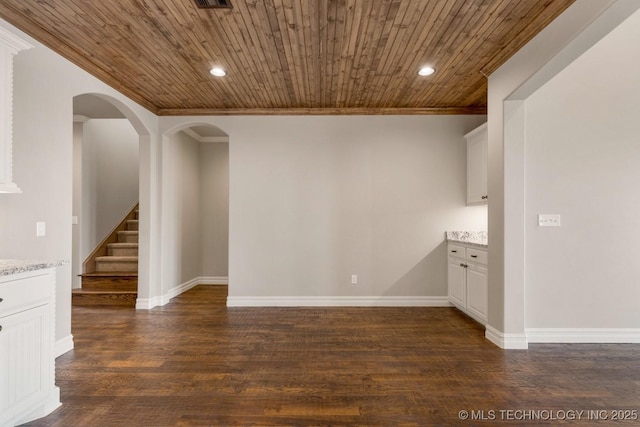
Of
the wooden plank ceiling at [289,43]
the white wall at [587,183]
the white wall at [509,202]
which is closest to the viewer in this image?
the wooden plank ceiling at [289,43]

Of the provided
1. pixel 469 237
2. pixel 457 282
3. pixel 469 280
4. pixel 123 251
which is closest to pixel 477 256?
pixel 469 280

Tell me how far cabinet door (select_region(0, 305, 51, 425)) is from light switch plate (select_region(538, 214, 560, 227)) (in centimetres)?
404

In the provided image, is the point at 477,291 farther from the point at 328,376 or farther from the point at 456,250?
the point at 328,376

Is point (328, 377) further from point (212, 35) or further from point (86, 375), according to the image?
point (212, 35)

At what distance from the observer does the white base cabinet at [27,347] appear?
187 cm

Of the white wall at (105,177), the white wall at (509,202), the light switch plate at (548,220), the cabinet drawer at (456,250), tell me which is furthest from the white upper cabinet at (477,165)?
→ the white wall at (105,177)

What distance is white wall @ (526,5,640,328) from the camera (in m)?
3.30

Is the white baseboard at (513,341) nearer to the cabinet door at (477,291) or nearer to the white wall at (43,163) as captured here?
the cabinet door at (477,291)

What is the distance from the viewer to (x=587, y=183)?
3.32m

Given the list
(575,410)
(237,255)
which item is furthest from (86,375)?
(575,410)

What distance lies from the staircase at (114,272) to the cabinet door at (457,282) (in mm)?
4364

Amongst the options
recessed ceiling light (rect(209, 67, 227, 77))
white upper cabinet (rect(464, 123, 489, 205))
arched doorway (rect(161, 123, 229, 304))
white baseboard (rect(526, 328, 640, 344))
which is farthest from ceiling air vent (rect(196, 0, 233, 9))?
white baseboard (rect(526, 328, 640, 344))

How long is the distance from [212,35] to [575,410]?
3.73m

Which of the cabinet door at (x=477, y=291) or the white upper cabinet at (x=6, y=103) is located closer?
the white upper cabinet at (x=6, y=103)
